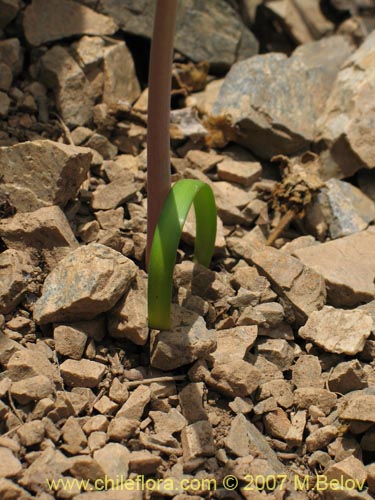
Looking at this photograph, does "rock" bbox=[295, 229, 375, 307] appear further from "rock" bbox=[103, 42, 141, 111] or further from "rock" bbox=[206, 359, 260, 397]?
"rock" bbox=[103, 42, 141, 111]

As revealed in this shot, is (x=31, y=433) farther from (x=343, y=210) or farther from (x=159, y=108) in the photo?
(x=343, y=210)

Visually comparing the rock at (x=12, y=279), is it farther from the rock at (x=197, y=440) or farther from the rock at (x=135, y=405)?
the rock at (x=197, y=440)

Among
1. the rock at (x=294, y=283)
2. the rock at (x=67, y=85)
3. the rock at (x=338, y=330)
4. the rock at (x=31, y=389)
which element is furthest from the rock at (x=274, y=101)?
the rock at (x=31, y=389)

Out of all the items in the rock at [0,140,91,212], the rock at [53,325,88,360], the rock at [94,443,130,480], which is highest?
the rock at [0,140,91,212]

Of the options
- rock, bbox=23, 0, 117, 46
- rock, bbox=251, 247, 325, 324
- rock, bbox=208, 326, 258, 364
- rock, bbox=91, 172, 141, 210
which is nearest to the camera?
rock, bbox=208, 326, 258, 364

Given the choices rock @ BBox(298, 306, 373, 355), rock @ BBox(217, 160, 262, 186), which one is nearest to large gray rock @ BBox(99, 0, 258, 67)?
rock @ BBox(217, 160, 262, 186)

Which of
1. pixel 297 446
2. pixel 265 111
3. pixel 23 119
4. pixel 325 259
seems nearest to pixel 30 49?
pixel 23 119

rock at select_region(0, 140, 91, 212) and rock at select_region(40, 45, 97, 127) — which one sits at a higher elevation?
rock at select_region(40, 45, 97, 127)

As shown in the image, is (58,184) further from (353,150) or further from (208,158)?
(353,150)
